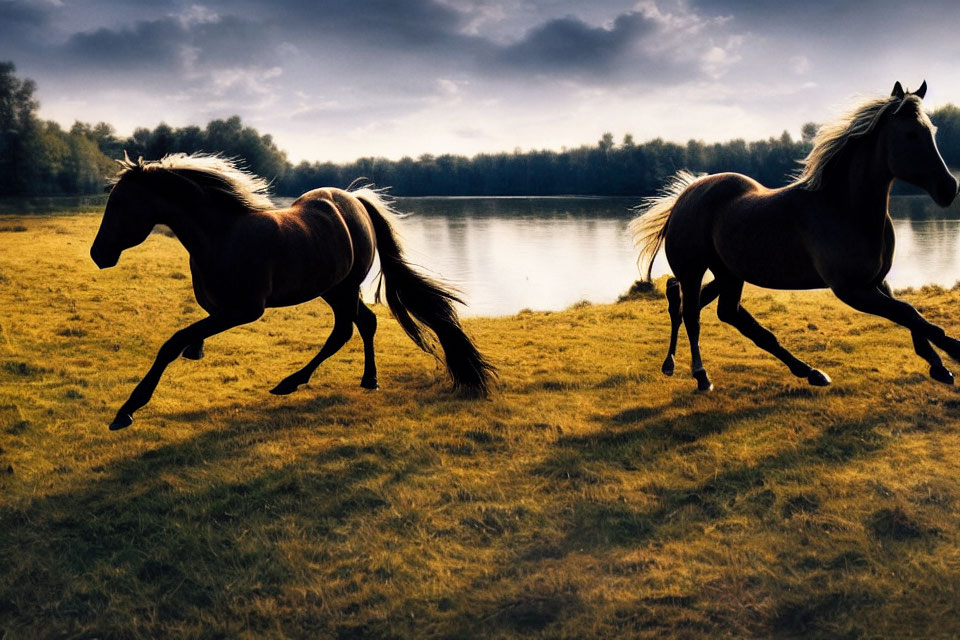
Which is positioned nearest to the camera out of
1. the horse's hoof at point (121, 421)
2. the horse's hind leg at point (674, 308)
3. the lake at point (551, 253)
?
the horse's hoof at point (121, 421)

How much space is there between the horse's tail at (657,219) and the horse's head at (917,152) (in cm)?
233

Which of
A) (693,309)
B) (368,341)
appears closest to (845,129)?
(693,309)

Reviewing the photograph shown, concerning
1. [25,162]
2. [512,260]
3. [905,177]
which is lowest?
[512,260]

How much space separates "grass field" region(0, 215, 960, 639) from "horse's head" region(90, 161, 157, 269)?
1.62 metres

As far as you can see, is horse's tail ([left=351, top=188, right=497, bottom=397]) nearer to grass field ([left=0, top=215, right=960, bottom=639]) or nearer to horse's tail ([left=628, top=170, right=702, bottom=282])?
grass field ([left=0, top=215, right=960, bottom=639])

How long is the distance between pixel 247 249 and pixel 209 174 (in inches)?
28.7

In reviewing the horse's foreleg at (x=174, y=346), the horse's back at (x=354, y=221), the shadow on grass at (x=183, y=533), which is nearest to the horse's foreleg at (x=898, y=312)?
the shadow on grass at (x=183, y=533)

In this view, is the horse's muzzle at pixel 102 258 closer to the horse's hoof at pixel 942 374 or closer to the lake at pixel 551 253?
the lake at pixel 551 253

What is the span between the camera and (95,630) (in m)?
3.10

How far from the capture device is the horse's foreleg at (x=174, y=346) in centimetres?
542

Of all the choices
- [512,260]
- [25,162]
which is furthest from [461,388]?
[25,162]

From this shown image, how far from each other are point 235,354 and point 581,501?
6037mm

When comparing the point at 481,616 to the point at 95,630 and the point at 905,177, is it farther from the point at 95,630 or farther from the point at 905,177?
the point at 905,177

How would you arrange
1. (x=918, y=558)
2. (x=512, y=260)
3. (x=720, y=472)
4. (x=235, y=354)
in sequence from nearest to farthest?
(x=918, y=558) → (x=720, y=472) → (x=235, y=354) → (x=512, y=260)
